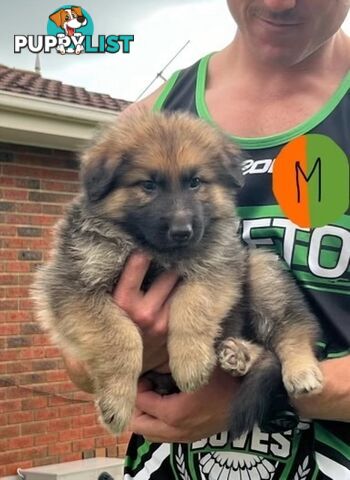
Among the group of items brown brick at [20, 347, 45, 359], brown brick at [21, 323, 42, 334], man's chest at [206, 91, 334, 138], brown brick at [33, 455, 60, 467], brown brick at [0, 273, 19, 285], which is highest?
man's chest at [206, 91, 334, 138]

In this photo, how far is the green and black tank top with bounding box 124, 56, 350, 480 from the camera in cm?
196

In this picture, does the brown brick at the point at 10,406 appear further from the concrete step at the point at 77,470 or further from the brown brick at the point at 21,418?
the concrete step at the point at 77,470

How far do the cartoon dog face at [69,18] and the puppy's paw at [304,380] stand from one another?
4.92m

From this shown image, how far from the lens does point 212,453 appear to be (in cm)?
208

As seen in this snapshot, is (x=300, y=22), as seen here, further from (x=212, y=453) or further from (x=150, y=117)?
(x=212, y=453)

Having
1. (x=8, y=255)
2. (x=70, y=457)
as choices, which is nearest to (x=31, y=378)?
(x=70, y=457)

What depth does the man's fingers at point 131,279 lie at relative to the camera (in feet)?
6.76

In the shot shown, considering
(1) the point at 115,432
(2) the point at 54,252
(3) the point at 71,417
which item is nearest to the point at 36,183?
(3) the point at 71,417

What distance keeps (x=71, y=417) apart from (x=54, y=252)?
4229mm

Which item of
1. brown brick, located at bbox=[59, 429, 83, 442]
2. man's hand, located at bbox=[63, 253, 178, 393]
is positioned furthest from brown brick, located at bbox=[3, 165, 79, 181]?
man's hand, located at bbox=[63, 253, 178, 393]

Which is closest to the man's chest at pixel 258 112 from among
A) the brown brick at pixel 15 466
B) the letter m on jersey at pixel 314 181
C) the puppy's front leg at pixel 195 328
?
the letter m on jersey at pixel 314 181

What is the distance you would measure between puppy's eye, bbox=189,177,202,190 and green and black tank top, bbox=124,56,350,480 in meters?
0.13

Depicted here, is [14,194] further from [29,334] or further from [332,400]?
[332,400]

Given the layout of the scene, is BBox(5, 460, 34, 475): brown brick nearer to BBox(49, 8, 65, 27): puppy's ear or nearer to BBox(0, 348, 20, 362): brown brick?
BBox(0, 348, 20, 362): brown brick
